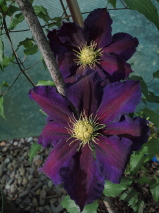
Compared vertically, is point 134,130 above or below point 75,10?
below

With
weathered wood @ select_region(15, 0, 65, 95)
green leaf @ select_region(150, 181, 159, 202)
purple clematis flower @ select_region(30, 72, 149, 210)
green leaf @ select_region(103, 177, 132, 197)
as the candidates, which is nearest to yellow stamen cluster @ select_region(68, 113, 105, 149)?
purple clematis flower @ select_region(30, 72, 149, 210)

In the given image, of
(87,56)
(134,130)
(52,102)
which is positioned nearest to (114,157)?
(134,130)

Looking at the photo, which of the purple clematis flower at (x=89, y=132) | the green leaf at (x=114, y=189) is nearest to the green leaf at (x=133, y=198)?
the green leaf at (x=114, y=189)

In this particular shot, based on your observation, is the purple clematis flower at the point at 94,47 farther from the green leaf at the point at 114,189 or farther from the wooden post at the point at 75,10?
the green leaf at the point at 114,189

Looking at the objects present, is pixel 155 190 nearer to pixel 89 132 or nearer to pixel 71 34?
pixel 89 132

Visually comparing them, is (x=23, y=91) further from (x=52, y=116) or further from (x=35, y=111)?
(x=52, y=116)

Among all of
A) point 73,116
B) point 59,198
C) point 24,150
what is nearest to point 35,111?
point 24,150

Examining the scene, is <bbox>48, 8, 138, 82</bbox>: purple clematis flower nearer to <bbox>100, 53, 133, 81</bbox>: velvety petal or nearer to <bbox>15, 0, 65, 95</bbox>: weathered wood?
<bbox>100, 53, 133, 81</bbox>: velvety petal
